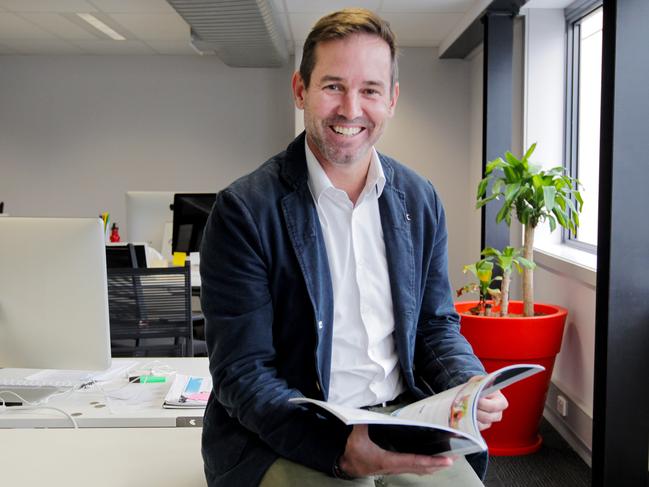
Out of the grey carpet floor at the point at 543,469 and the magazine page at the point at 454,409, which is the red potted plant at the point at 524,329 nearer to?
the grey carpet floor at the point at 543,469

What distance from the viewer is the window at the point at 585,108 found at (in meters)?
4.47

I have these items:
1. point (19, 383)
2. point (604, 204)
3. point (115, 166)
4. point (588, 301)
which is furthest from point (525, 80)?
point (115, 166)

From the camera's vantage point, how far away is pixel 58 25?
20.4ft

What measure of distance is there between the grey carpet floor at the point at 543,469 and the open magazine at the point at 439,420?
2103mm

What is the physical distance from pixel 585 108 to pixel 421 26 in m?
1.82

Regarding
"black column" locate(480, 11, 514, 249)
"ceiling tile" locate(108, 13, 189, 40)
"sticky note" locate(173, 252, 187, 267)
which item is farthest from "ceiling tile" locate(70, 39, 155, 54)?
"black column" locate(480, 11, 514, 249)

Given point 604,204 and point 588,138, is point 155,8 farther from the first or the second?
point 604,204

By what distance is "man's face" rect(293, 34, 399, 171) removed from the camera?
143cm

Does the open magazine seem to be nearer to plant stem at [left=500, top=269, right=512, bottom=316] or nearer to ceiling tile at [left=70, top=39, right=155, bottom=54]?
plant stem at [left=500, top=269, right=512, bottom=316]

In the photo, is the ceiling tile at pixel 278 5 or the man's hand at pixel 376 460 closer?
the man's hand at pixel 376 460

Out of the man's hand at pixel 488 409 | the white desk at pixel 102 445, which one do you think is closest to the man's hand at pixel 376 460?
the man's hand at pixel 488 409

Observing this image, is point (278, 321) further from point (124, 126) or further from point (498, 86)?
point (124, 126)

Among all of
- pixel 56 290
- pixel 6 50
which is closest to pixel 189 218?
pixel 56 290

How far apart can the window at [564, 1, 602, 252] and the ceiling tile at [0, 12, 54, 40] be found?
4114 mm
